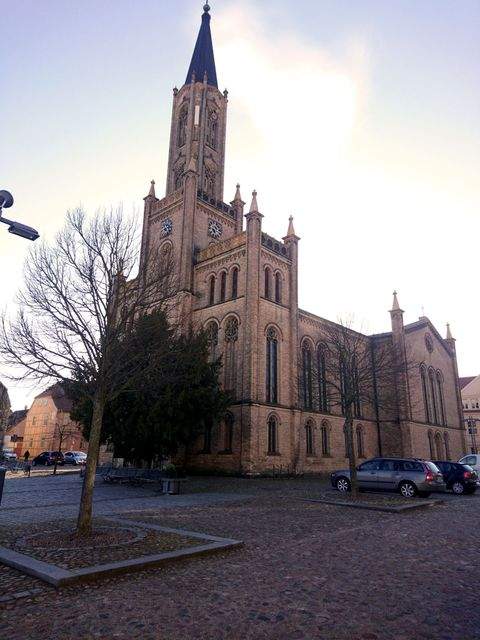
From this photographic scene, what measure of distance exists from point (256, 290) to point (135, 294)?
63.6ft

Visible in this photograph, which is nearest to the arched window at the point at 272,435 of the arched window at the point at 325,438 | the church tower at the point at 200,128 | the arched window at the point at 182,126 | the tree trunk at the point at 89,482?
the arched window at the point at 325,438

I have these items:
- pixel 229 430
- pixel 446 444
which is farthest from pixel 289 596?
pixel 446 444

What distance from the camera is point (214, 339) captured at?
31.0 meters

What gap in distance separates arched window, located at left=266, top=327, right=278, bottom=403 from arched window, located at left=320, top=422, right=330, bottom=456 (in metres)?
6.37

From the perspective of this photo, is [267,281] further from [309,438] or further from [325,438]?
[325,438]

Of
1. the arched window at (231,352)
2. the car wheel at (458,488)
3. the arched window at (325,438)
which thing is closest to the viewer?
the car wheel at (458,488)

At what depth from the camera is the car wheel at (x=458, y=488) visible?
20.6m

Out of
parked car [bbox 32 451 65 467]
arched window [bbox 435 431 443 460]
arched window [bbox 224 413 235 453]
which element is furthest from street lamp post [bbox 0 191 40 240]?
parked car [bbox 32 451 65 467]

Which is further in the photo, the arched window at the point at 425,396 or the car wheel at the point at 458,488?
the arched window at the point at 425,396

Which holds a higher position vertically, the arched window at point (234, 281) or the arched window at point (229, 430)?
the arched window at point (234, 281)

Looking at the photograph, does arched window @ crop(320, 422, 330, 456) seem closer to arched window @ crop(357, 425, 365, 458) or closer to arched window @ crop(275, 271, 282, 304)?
arched window @ crop(357, 425, 365, 458)

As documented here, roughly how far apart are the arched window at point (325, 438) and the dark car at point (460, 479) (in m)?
12.2

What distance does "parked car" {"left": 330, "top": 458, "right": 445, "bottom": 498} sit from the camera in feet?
56.7

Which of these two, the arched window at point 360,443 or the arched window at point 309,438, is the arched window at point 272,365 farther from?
the arched window at point 360,443
